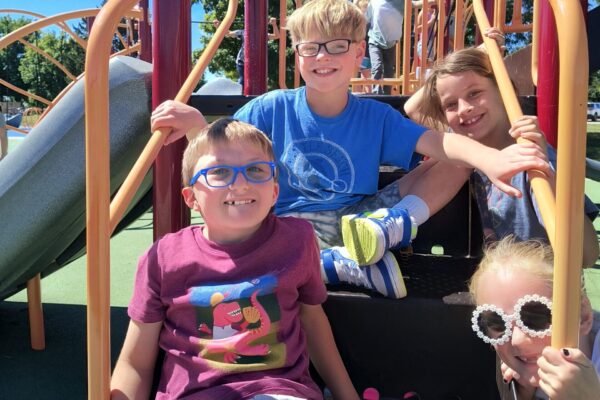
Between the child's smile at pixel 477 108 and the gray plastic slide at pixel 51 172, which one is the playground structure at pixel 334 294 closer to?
the child's smile at pixel 477 108

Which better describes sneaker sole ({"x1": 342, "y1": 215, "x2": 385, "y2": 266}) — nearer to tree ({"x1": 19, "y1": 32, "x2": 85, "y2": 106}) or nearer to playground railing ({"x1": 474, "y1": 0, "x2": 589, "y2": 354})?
playground railing ({"x1": 474, "y1": 0, "x2": 589, "y2": 354})

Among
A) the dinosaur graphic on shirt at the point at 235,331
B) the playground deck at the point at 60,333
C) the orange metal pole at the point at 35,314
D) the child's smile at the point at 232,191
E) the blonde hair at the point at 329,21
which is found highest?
the blonde hair at the point at 329,21

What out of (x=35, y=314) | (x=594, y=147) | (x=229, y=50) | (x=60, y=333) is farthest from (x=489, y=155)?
(x=229, y=50)

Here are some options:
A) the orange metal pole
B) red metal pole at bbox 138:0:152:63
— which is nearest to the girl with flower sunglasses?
the orange metal pole

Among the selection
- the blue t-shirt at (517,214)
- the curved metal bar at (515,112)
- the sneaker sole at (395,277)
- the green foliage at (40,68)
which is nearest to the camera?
the curved metal bar at (515,112)

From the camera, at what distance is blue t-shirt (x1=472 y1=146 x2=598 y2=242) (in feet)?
5.71

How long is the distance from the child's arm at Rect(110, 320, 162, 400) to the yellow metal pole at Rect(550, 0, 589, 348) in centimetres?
92

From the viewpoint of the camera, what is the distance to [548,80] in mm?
1927

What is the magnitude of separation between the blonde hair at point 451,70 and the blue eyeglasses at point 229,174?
0.93 meters

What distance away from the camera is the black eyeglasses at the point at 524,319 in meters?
1.15

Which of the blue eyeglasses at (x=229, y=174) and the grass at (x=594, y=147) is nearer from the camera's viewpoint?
the blue eyeglasses at (x=229, y=174)

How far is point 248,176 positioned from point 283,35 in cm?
310

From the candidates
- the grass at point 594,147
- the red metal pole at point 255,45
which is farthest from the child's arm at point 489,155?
the grass at point 594,147

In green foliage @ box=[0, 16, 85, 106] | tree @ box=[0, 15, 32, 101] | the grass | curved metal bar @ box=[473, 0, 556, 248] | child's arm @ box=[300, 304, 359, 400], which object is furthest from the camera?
tree @ box=[0, 15, 32, 101]
